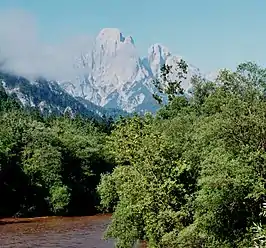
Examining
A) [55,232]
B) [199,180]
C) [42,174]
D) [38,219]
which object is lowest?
[55,232]

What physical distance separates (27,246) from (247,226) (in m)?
28.8

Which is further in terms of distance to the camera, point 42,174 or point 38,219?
point 42,174

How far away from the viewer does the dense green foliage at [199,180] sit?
3164 cm

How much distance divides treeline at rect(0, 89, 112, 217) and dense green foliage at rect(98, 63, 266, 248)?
131 ft

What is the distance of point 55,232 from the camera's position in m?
64.8

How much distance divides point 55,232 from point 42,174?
20936 mm

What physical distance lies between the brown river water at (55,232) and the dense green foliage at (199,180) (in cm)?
1484

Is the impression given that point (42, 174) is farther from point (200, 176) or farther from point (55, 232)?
point (200, 176)

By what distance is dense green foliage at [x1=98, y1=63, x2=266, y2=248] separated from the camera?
3164 centimetres

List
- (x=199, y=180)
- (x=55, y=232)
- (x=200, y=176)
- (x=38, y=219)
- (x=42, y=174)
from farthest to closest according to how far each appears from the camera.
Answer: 1. (x=42, y=174)
2. (x=38, y=219)
3. (x=55, y=232)
4. (x=200, y=176)
5. (x=199, y=180)

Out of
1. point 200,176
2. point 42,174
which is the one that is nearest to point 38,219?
point 42,174

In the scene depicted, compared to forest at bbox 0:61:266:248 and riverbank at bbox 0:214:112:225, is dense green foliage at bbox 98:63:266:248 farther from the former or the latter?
riverbank at bbox 0:214:112:225

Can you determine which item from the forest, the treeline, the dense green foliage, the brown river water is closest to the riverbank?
the brown river water

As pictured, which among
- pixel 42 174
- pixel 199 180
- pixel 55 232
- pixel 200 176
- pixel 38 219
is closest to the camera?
pixel 199 180
